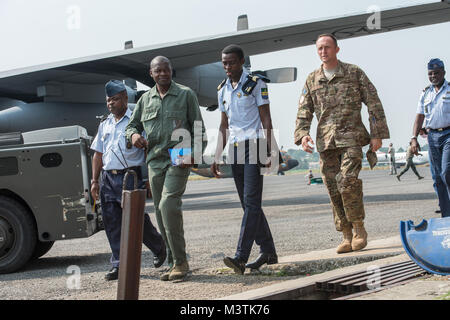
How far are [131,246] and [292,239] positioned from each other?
492 cm

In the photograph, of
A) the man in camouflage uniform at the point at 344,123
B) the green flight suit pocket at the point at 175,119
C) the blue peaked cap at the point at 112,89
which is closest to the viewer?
the green flight suit pocket at the point at 175,119

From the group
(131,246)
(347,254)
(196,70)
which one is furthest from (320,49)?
(196,70)

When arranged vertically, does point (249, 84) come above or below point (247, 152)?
Answer: above

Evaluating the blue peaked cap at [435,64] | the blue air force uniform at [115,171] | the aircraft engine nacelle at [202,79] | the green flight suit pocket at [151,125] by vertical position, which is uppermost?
the aircraft engine nacelle at [202,79]

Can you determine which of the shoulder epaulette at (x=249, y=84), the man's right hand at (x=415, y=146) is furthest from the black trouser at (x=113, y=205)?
the man's right hand at (x=415, y=146)

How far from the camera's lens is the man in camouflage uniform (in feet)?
17.5

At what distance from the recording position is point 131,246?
8.67 ft

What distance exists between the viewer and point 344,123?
211 inches

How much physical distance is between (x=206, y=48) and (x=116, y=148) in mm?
10489

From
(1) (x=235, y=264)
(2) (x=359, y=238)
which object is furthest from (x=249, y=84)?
(2) (x=359, y=238)

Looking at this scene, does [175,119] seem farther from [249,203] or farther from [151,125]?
[249,203]

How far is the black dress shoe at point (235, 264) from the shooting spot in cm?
484

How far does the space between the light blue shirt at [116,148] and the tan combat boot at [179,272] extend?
3.73 ft

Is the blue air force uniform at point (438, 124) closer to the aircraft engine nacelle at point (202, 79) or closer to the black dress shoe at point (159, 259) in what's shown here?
the black dress shoe at point (159, 259)
